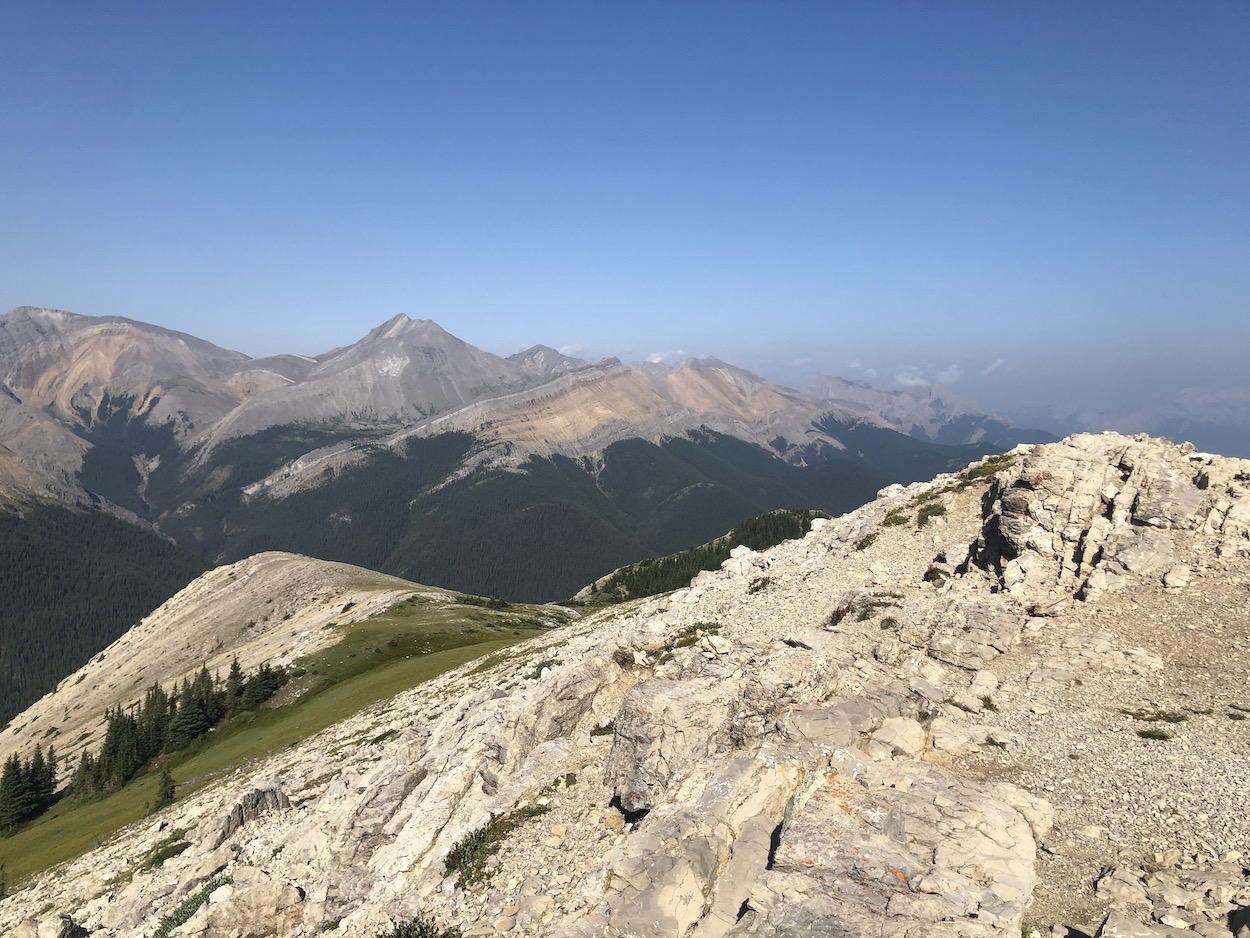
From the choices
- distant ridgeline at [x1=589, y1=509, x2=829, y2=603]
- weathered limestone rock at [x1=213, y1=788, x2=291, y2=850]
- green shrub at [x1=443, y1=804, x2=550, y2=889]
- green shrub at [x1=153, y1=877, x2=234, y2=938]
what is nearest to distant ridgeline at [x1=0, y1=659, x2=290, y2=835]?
weathered limestone rock at [x1=213, y1=788, x2=291, y2=850]

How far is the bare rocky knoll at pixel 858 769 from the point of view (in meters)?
14.5

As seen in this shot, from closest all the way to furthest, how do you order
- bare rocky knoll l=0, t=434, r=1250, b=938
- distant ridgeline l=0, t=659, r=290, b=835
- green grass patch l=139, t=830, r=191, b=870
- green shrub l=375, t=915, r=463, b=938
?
1. bare rocky knoll l=0, t=434, r=1250, b=938
2. green shrub l=375, t=915, r=463, b=938
3. green grass patch l=139, t=830, r=191, b=870
4. distant ridgeline l=0, t=659, r=290, b=835

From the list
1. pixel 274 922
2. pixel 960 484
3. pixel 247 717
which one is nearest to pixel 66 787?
pixel 247 717

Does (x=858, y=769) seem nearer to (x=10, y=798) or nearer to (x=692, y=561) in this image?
(x=10, y=798)

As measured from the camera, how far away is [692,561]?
538 feet

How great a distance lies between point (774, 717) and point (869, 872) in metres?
7.93

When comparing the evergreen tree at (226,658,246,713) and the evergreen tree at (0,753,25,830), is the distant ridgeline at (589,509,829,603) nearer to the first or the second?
the evergreen tree at (226,658,246,713)

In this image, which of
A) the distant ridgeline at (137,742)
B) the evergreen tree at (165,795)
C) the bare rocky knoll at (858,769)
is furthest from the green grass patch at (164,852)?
the distant ridgeline at (137,742)

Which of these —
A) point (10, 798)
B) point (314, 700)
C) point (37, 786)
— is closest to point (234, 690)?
point (314, 700)

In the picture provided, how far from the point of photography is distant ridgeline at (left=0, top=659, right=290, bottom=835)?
67.0 metres

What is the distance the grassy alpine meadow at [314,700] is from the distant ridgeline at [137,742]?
172 cm

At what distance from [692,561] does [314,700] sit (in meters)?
Answer: 110

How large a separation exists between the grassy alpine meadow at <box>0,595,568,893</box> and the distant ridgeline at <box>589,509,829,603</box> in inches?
2322

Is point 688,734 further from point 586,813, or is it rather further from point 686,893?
point 686,893
